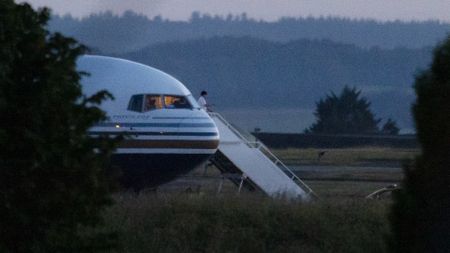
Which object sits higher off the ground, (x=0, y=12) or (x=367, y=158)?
(x=0, y=12)

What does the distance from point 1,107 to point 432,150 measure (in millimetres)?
3700

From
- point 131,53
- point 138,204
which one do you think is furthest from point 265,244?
point 131,53

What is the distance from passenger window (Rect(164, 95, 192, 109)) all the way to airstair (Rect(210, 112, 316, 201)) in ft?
7.29

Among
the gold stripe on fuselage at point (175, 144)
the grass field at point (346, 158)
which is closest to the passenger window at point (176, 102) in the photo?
the gold stripe on fuselage at point (175, 144)

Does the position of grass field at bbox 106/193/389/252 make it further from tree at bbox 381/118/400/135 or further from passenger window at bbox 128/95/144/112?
tree at bbox 381/118/400/135

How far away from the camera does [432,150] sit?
9.81m

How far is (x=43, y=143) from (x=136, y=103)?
18.3m

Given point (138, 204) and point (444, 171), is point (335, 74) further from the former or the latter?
point (444, 171)

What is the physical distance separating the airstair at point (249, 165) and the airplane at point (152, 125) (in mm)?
2006

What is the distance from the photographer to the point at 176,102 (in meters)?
28.3

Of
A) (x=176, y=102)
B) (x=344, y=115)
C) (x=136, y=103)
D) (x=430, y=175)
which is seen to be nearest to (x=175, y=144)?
(x=176, y=102)

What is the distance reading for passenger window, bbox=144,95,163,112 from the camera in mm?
27797

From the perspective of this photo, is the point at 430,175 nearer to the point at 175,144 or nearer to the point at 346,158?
the point at 175,144

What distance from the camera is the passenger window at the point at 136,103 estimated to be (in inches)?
1085
